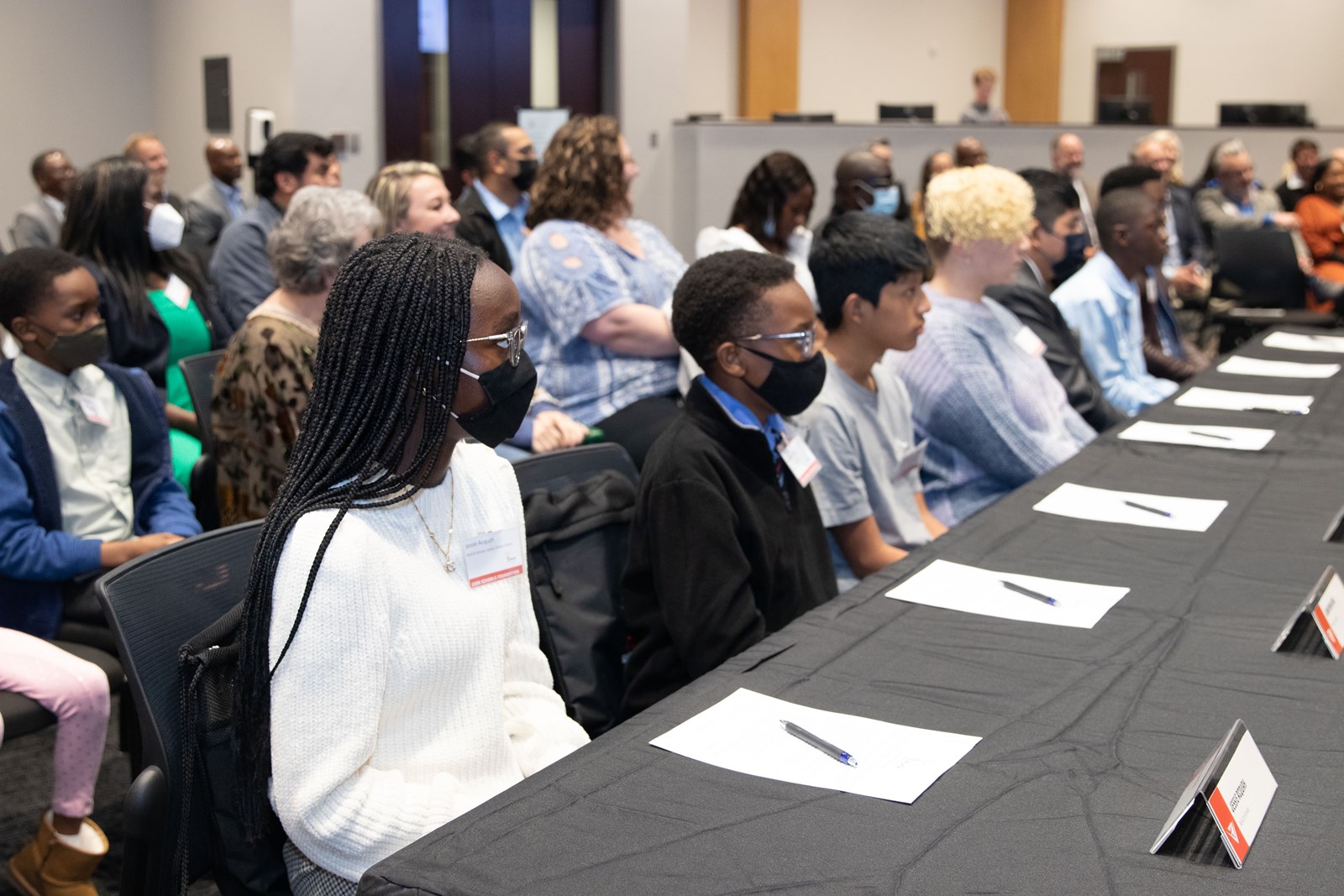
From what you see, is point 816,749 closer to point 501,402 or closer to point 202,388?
point 501,402

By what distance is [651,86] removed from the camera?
397 inches

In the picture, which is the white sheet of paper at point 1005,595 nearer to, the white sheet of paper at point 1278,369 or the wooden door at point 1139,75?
the white sheet of paper at point 1278,369

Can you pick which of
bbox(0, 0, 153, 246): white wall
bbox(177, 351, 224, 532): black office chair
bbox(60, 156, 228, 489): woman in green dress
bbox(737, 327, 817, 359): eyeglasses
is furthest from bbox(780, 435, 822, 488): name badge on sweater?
bbox(0, 0, 153, 246): white wall

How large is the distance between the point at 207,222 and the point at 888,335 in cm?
582

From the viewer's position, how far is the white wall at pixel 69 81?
895cm

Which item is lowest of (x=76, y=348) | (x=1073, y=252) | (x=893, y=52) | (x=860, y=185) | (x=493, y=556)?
(x=493, y=556)

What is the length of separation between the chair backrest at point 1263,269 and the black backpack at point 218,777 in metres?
7.35

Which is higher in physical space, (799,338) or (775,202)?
(775,202)

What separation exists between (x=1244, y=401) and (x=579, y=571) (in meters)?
2.44

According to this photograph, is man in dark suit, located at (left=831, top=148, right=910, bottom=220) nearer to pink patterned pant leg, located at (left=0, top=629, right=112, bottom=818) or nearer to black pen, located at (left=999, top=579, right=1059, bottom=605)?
black pen, located at (left=999, top=579, right=1059, bottom=605)

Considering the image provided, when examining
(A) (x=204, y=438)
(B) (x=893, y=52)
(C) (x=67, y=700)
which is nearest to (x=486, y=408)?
(C) (x=67, y=700)

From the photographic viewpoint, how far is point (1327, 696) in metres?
1.58

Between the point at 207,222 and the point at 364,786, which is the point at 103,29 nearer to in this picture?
the point at 207,222

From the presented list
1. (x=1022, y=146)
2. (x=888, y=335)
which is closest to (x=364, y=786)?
(x=888, y=335)
